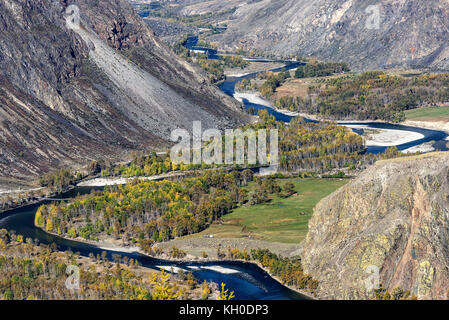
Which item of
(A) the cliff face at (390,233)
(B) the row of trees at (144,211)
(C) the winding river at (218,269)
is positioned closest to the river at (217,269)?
(C) the winding river at (218,269)

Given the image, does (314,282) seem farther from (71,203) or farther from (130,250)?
(71,203)

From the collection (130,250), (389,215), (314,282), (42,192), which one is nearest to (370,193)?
(389,215)

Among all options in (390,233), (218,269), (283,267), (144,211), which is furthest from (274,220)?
(390,233)

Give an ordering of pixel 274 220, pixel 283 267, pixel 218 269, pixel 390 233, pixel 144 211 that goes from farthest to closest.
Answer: pixel 144 211, pixel 274 220, pixel 218 269, pixel 283 267, pixel 390 233

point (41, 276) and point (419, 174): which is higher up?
point (419, 174)

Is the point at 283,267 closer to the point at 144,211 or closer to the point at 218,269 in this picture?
the point at 218,269

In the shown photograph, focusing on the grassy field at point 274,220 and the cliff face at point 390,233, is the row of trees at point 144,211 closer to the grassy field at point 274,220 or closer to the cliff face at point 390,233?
the grassy field at point 274,220
